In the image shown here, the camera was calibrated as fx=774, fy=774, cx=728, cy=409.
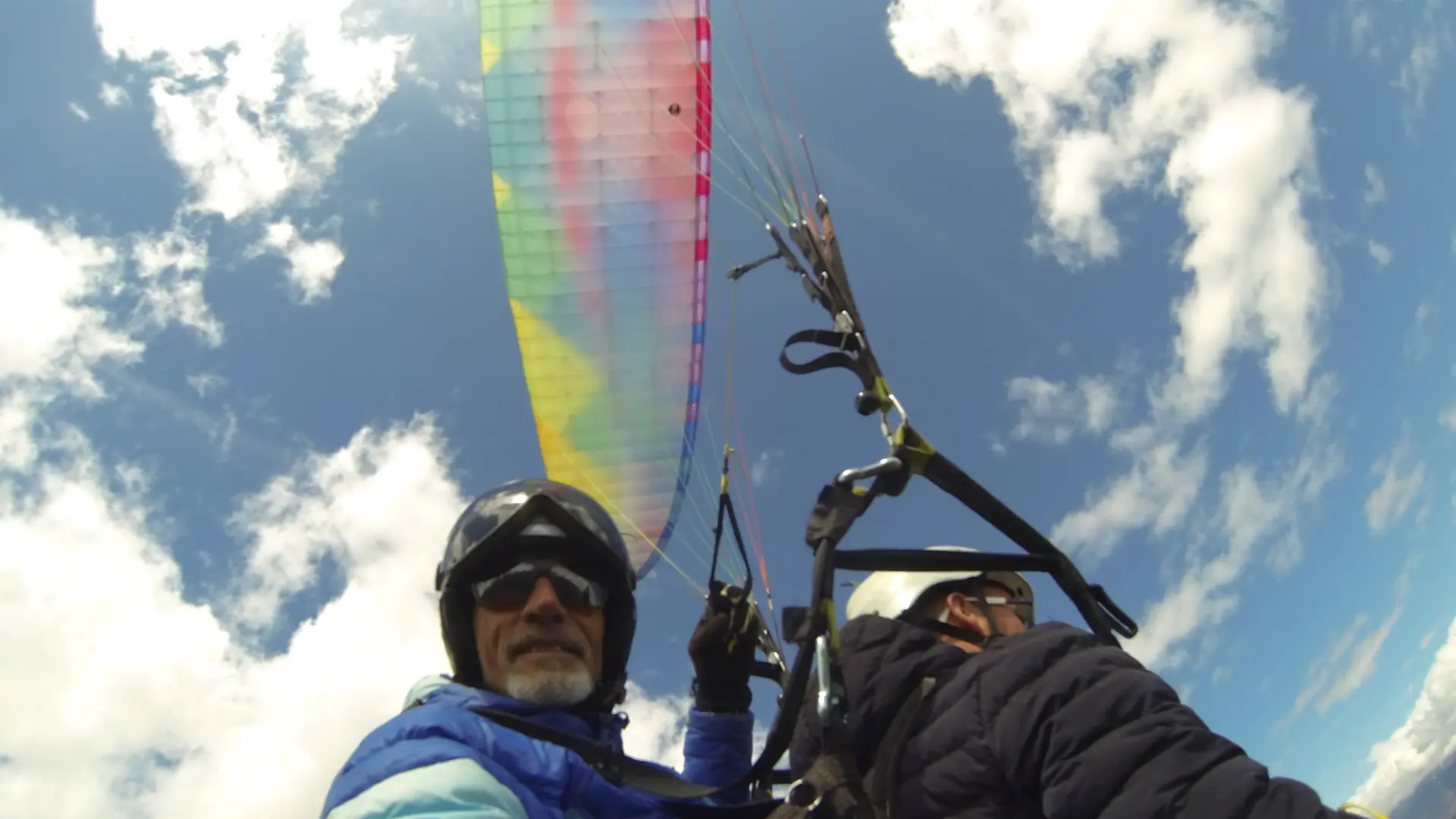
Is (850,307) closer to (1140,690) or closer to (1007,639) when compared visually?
(1007,639)

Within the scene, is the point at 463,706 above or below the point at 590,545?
below

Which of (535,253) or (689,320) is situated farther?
(689,320)

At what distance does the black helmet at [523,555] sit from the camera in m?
2.85

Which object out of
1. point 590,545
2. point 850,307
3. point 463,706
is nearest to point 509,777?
point 463,706

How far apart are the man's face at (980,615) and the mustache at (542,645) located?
1.18 m

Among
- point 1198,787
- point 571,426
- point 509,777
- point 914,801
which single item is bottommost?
point 1198,787

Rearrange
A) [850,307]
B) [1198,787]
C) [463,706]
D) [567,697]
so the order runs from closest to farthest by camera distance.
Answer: [1198,787] → [463,706] → [567,697] → [850,307]

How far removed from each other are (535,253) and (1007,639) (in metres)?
7.09

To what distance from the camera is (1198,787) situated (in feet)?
4.41

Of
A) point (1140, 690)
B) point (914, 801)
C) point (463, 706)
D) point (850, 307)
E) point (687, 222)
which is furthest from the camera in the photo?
point (687, 222)

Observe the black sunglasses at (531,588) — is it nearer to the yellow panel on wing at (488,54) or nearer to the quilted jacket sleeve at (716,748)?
the quilted jacket sleeve at (716,748)

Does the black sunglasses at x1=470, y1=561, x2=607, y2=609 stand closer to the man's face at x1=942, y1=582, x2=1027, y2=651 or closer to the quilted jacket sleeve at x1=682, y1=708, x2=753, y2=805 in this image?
the quilted jacket sleeve at x1=682, y1=708, x2=753, y2=805

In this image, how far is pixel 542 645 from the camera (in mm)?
2500

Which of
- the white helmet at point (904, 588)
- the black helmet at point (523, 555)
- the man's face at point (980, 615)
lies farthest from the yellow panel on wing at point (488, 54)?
the man's face at point (980, 615)
